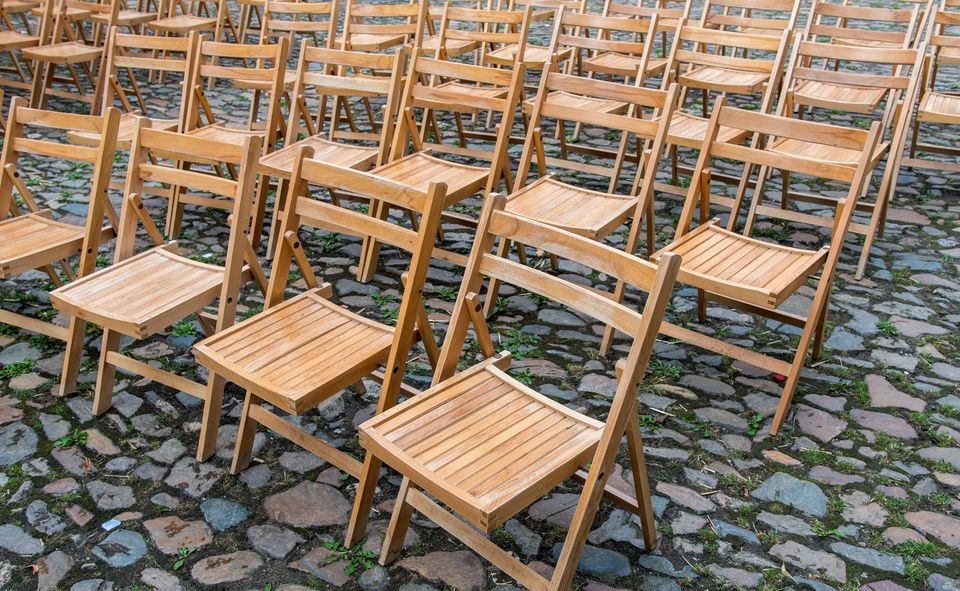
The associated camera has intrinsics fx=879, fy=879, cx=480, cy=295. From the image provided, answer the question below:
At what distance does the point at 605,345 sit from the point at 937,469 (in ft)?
4.77

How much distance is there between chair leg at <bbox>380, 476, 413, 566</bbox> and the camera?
2.82 m

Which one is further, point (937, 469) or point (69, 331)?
point (69, 331)

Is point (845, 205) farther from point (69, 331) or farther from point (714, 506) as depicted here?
point (69, 331)

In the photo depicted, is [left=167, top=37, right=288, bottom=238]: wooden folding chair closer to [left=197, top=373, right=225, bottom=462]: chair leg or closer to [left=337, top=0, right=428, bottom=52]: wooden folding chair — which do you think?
[left=337, top=0, right=428, bottom=52]: wooden folding chair

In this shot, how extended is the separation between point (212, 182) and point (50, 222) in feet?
3.82

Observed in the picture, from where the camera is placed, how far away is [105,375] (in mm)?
3615

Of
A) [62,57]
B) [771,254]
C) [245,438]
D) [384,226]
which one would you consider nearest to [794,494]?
[771,254]

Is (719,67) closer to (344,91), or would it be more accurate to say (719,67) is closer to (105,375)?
(344,91)

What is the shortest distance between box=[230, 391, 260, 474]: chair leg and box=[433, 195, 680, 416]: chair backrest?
0.76 m

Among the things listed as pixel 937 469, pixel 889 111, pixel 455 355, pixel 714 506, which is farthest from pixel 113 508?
pixel 889 111

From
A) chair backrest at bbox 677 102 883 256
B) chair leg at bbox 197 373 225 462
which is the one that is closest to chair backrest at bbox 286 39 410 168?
chair backrest at bbox 677 102 883 256

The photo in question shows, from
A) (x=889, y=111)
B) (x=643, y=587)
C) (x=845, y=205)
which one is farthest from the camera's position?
(x=889, y=111)

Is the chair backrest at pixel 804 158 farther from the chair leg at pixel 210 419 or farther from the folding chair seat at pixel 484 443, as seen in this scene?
the chair leg at pixel 210 419

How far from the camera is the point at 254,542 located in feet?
9.74
